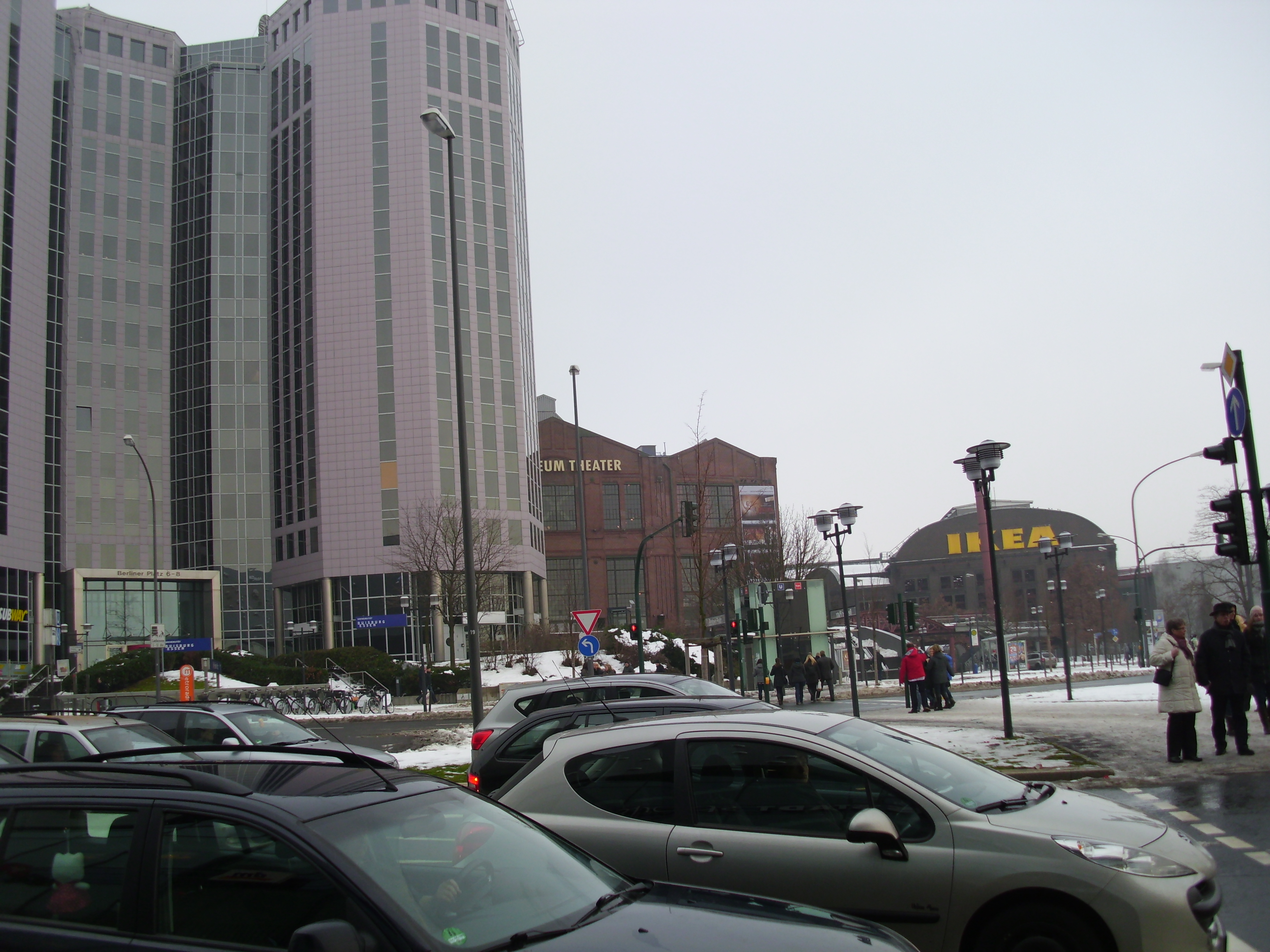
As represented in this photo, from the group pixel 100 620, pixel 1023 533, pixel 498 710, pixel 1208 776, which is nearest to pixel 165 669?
pixel 100 620

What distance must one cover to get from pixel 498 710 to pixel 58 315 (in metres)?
69.7

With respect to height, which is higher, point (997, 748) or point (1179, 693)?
point (1179, 693)

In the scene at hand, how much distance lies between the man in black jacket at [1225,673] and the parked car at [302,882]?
11.1 m

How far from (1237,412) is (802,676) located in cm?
2110

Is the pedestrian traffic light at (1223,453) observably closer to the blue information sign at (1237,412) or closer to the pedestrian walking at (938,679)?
the blue information sign at (1237,412)

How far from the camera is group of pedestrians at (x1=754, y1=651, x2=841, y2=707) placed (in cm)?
3262

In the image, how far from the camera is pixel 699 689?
1253 centimetres

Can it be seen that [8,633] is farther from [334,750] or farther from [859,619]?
[334,750]

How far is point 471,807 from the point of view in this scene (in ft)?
13.3

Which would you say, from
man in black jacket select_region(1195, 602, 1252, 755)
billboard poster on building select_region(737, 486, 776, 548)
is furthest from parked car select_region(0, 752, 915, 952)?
billboard poster on building select_region(737, 486, 776, 548)

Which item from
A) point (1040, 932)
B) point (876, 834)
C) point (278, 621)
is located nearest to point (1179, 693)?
point (1040, 932)

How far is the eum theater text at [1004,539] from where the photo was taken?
108 m

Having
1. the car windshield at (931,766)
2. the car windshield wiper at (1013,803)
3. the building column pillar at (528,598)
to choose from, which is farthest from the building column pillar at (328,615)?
the car windshield wiper at (1013,803)

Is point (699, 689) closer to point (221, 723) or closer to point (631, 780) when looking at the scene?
point (221, 723)
